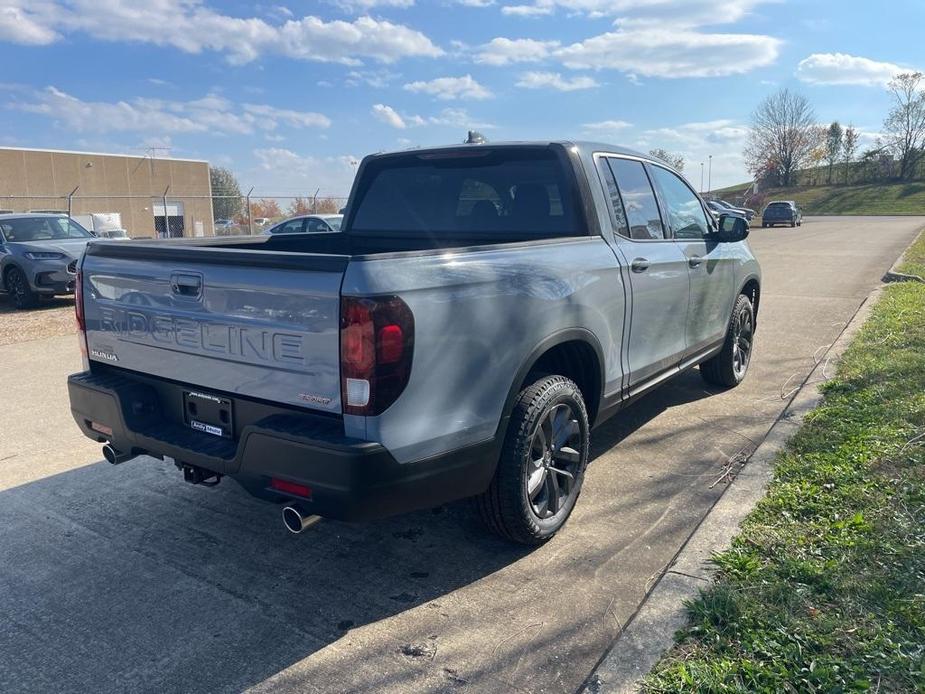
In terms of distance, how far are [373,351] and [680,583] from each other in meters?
1.64

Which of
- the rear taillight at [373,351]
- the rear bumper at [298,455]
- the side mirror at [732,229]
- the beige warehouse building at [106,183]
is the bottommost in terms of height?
the rear bumper at [298,455]

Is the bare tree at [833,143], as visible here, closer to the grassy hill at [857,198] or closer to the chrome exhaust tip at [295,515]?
the grassy hill at [857,198]

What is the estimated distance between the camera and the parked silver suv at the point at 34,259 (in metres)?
12.0

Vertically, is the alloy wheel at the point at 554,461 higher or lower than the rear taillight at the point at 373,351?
lower

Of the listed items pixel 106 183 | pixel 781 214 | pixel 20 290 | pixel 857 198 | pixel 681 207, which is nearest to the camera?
pixel 681 207

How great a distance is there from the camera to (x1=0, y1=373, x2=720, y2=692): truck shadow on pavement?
2725 millimetres

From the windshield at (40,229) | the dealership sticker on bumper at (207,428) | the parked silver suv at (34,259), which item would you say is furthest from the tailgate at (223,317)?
the windshield at (40,229)

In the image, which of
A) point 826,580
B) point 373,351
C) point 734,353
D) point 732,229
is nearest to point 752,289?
point 734,353

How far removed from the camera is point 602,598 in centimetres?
312

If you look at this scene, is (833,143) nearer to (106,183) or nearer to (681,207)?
(106,183)

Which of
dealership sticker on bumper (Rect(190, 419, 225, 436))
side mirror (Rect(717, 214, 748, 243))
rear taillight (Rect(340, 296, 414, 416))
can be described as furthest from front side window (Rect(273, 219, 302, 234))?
rear taillight (Rect(340, 296, 414, 416))

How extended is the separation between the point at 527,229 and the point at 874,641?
2.63 metres

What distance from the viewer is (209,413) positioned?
10.5 feet

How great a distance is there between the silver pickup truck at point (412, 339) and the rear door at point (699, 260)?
17 cm
